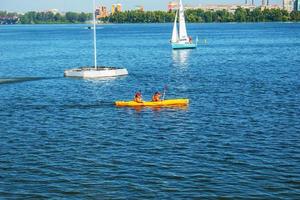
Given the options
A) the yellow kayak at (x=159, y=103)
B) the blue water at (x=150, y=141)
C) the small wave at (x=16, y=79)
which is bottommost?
the blue water at (x=150, y=141)

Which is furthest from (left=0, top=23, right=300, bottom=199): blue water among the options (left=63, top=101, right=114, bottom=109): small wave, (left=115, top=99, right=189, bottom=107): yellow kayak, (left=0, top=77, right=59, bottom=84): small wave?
(left=0, top=77, right=59, bottom=84): small wave

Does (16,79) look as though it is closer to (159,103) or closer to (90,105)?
(90,105)

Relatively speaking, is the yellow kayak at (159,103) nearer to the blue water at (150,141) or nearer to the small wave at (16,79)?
the blue water at (150,141)

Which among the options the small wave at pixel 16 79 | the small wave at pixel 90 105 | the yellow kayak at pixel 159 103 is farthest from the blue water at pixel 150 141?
the small wave at pixel 16 79

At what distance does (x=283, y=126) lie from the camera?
167ft

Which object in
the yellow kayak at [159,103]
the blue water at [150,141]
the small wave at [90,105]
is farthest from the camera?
the small wave at [90,105]

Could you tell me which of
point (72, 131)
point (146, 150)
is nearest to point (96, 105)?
point (72, 131)

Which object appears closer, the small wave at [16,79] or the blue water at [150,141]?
the blue water at [150,141]

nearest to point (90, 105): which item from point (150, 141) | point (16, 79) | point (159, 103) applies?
point (159, 103)

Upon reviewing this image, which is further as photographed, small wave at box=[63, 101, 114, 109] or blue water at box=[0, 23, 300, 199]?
small wave at box=[63, 101, 114, 109]

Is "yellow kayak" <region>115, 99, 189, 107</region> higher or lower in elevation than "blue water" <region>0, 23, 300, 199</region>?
higher

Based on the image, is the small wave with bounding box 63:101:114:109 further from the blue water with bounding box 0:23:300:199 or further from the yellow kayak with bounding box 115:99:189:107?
the yellow kayak with bounding box 115:99:189:107

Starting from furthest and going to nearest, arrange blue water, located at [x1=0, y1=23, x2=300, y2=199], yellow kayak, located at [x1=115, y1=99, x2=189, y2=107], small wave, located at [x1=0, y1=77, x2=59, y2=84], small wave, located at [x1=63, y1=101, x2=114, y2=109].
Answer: small wave, located at [x1=0, y1=77, x2=59, y2=84], small wave, located at [x1=63, y1=101, x2=114, y2=109], yellow kayak, located at [x1=115, y1=99, x2=189, y2=107], blue water, located at [x1=0, y1=23, x2=300, y2=199]

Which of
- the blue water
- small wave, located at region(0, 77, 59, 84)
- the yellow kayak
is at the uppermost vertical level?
the yellow kayak
